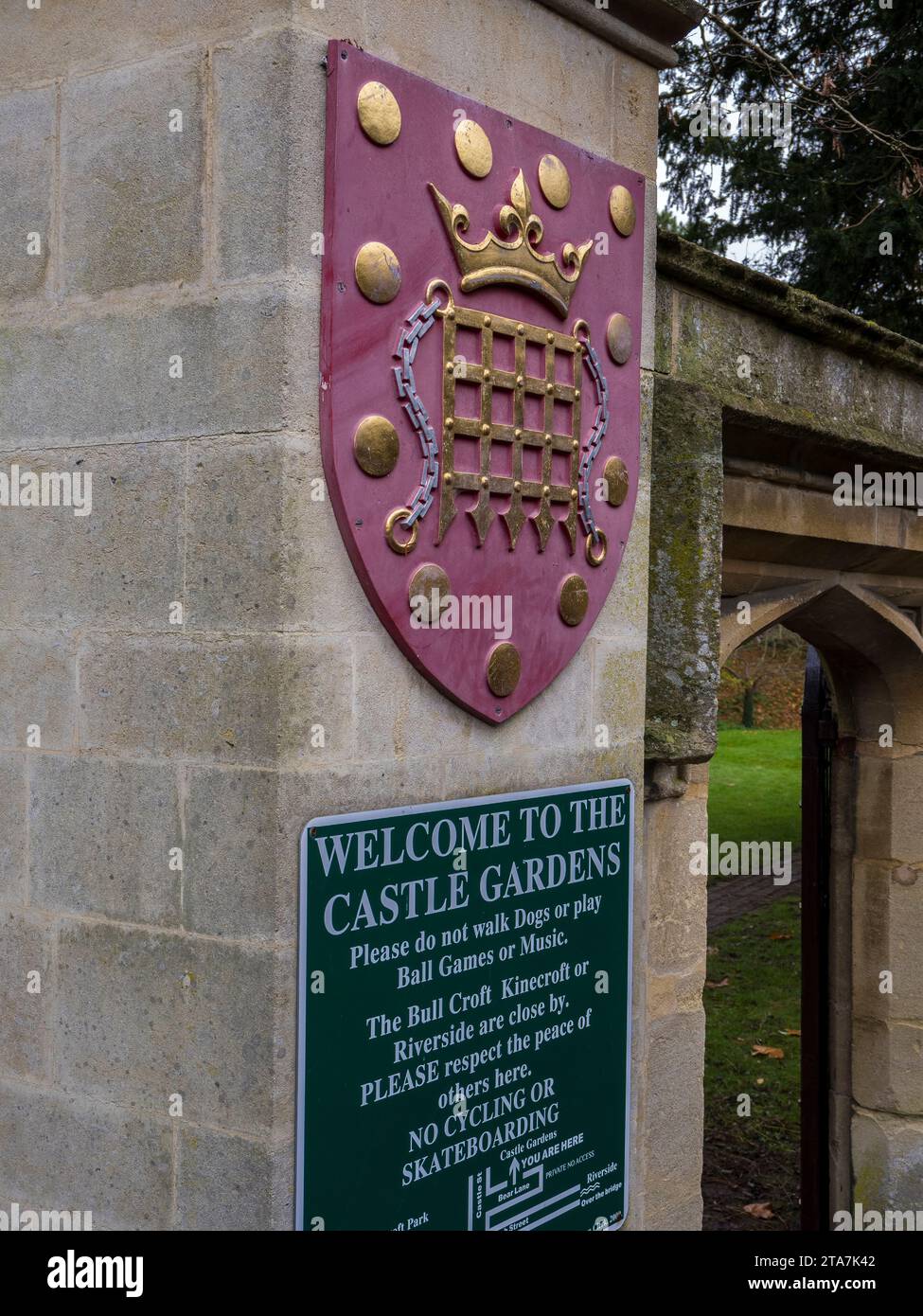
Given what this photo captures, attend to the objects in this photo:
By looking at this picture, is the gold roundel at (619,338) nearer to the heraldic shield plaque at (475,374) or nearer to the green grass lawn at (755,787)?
the heraldic shield plaque at (475,374)

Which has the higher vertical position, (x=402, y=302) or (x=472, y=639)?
(x=402, y=302)

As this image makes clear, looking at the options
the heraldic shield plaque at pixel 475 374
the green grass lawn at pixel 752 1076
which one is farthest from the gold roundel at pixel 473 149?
the green grass lawn at pixel 752 1076

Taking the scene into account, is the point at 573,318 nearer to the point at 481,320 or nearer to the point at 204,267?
the point at 481,320

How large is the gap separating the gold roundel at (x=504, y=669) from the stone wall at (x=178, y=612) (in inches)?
2.9

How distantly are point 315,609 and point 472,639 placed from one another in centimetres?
32

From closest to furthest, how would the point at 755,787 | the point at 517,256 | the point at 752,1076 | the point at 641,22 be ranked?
the point at 517,256 < the point at 641,22 < the point at 752,1076 < the point at 755,787

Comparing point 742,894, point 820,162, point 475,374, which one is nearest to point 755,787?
point 742,894

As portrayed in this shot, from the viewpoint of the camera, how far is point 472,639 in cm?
206

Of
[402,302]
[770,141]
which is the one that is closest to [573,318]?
[402,302]

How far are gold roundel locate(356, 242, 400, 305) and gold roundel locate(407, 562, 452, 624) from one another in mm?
382

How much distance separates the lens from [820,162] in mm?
8617

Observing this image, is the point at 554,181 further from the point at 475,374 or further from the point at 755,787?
the point at 755,787

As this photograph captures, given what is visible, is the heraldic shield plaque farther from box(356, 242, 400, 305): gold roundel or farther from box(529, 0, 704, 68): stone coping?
box(529, 0, 704, 68): stone coping

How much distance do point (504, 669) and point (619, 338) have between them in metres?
0.65
